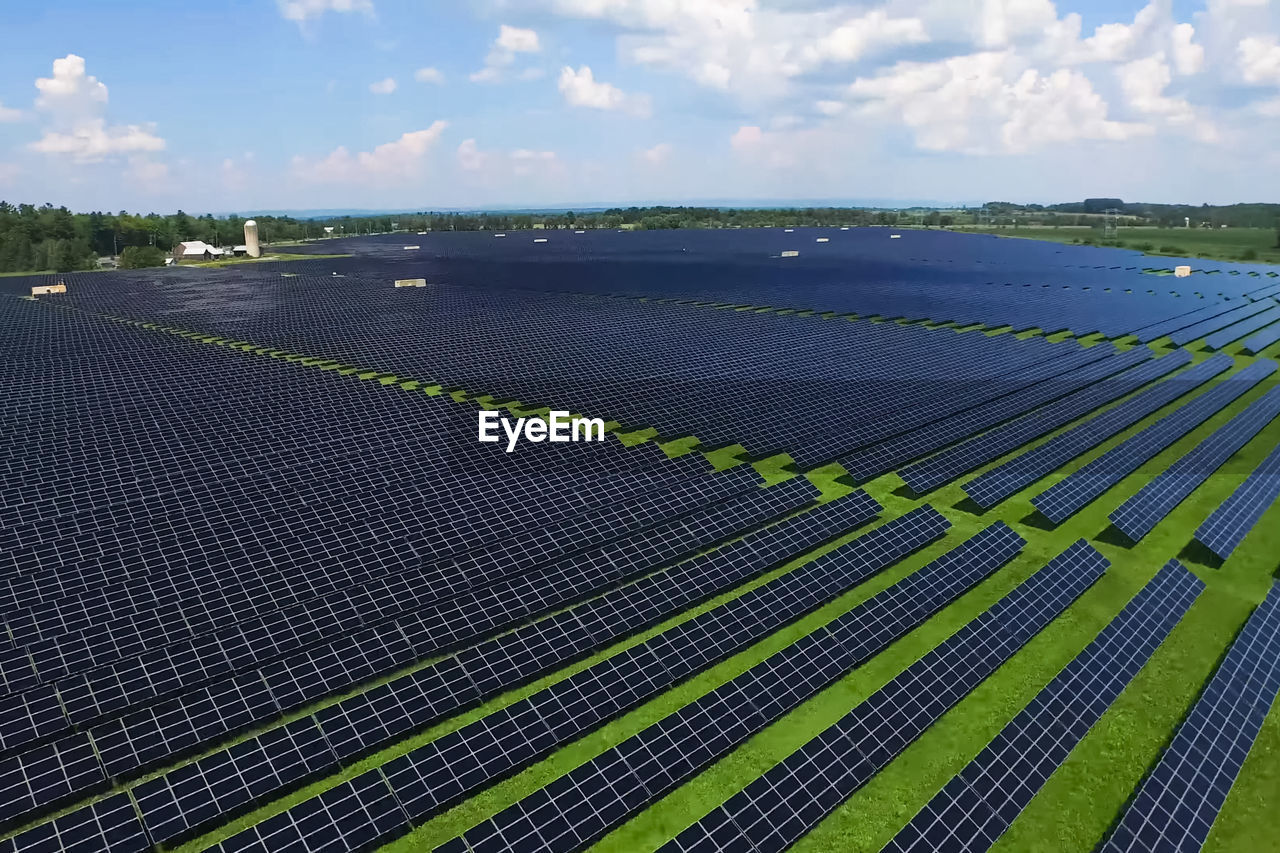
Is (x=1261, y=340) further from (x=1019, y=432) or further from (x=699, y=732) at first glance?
(x=699, y=732)

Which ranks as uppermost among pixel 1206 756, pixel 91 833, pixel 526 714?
pixel 91 833

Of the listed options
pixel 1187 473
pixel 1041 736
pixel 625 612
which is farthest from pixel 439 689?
pixel 1187 473

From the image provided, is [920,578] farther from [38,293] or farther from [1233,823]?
[38,293]

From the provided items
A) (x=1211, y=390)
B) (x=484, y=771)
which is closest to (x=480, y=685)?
(x=484, y=771)

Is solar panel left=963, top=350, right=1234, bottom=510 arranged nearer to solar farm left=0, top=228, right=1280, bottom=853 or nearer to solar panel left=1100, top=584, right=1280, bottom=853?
solar farm left=0, top=228, right=1280, bottom=853

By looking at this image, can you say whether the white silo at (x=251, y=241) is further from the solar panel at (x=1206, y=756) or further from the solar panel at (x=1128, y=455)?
the solar panel at (x=1206, y=756)

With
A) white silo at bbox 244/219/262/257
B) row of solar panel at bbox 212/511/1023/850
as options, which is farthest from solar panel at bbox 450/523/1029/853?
white silo at bbox 244/219/262/257
